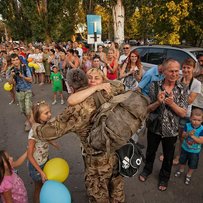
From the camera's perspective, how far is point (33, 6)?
62.3 feet

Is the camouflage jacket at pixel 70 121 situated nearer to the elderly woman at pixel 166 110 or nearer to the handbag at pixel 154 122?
the elderly woman at pixel 166 110

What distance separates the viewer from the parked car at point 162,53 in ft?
21.3

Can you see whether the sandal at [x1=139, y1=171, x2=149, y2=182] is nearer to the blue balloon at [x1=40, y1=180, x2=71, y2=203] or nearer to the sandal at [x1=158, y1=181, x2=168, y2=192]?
the sandal at [x1=158, y1=181, x2=168, y2=192]

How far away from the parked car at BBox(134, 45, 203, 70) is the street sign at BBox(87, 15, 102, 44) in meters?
2.78

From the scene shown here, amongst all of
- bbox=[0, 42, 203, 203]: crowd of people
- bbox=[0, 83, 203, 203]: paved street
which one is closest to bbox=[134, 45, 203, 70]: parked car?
bbox=[0, 42, 203, 203]: crowd of people

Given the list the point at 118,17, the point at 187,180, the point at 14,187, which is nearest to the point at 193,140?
the point at 187,180

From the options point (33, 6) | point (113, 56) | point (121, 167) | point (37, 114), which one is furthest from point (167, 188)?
point (33, 6)

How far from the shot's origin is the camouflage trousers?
238 centimetres

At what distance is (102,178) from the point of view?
2445 millimetres

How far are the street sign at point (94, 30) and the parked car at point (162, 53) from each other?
9.12 feet

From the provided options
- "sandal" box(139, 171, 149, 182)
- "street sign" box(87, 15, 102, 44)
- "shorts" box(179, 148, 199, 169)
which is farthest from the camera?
"street sign" box(87, 15, 102, 44)

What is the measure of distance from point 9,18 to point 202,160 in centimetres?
2473

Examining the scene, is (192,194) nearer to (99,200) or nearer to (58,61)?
(99,200)

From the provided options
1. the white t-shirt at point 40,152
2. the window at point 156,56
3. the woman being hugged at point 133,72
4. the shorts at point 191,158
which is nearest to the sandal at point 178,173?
the shorts at point 191,158
